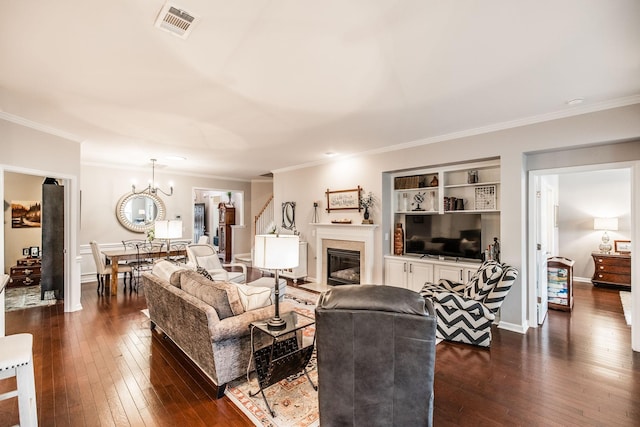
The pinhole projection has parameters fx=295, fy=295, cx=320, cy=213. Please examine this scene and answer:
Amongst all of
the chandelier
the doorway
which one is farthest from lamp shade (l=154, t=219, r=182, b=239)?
the doorway

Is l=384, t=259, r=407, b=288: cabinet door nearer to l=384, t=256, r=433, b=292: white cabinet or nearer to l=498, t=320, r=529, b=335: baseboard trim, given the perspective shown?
l=384, t=256, r=433, b=292: white cabinet

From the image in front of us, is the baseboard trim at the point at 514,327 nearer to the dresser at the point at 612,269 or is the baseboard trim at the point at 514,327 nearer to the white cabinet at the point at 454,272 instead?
the white cabinet at the point at 454,272

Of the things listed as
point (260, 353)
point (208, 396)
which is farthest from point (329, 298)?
point (208, 396)

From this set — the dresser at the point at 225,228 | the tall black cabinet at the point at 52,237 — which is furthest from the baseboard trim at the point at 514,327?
the dresser at the point at 225,228

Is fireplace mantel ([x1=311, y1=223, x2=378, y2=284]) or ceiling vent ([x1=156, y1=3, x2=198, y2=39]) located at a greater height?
ceiling vent ([x1=156, y1=3, x2=198, y2=39])

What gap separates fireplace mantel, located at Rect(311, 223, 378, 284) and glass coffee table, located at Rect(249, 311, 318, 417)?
9.32 ft

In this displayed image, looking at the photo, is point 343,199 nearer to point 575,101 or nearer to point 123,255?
point 575,101

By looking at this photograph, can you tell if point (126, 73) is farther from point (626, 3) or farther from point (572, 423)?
point (572, 423)

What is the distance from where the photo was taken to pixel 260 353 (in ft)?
7.75

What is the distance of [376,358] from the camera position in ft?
5.38

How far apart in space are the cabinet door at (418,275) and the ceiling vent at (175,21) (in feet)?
14.1

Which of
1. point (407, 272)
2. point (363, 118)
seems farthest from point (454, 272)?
point (363, 118)

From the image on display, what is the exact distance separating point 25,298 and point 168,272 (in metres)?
3.87

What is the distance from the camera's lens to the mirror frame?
7.04 meters
